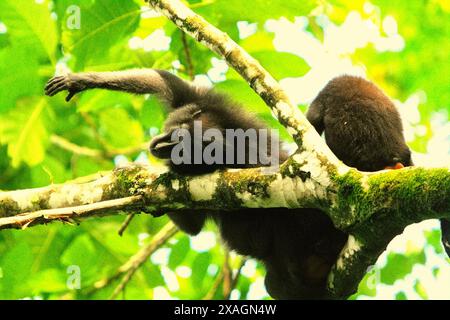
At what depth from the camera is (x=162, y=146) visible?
15.1 feet

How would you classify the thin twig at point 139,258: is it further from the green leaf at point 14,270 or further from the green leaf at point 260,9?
the green leaf at point 260,9

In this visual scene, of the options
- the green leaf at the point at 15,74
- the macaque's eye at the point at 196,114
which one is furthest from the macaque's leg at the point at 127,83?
the green leaf at the point at 15,74

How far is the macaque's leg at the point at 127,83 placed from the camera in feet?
15.3

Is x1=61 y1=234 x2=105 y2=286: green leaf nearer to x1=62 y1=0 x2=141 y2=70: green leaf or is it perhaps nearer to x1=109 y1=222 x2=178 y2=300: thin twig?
x1=109 y1=222 x2=178 y2=300: thin twig

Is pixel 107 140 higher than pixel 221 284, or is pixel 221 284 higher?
pixel 107 140

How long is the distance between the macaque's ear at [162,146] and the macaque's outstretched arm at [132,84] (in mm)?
579

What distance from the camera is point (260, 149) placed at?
4840 millimetres

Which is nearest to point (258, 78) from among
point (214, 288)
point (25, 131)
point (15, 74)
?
point (15, 74)

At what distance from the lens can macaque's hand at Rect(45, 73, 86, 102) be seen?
465 centimetres

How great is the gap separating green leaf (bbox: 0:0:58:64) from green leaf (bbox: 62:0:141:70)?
26 centimetres
